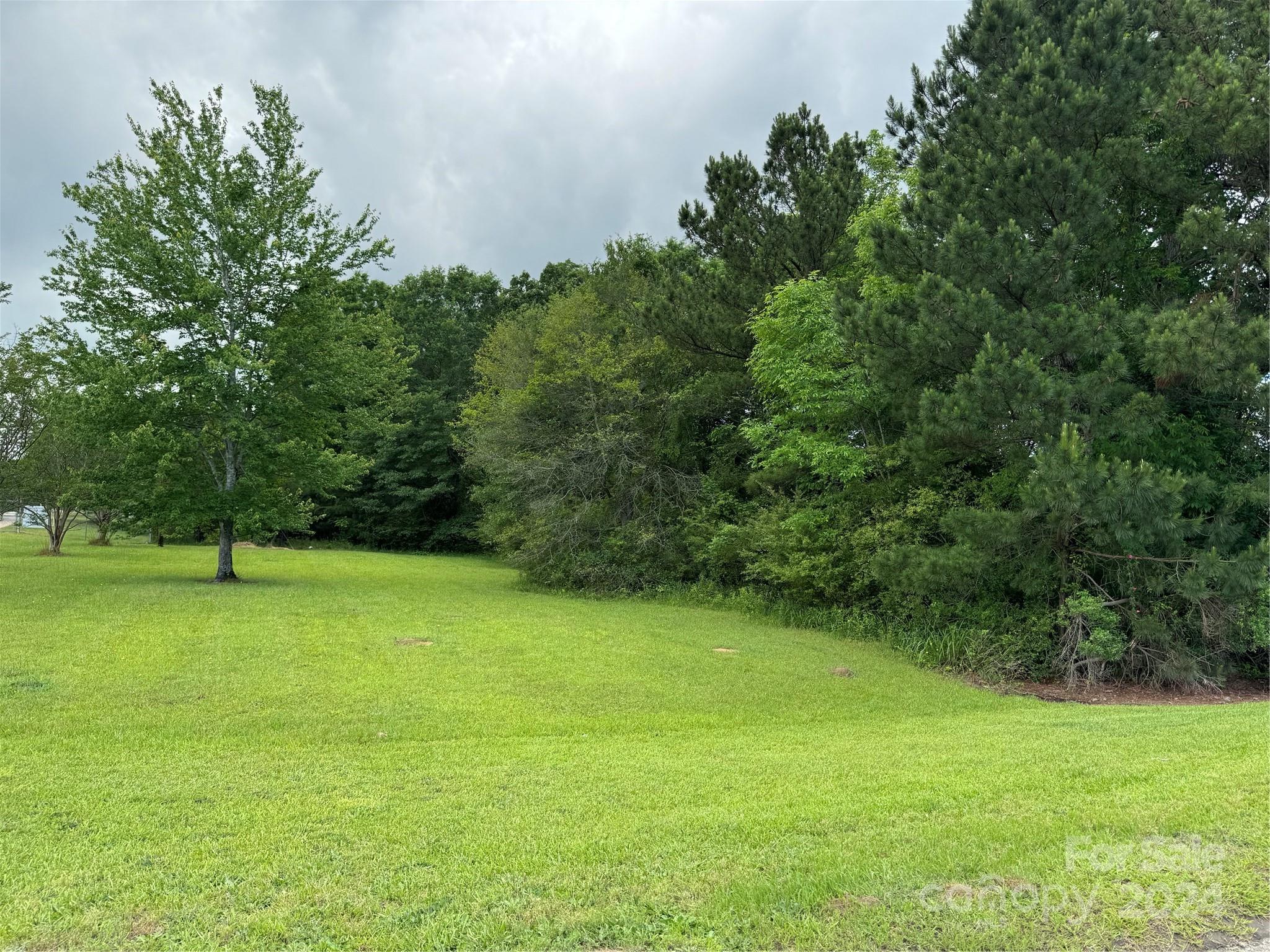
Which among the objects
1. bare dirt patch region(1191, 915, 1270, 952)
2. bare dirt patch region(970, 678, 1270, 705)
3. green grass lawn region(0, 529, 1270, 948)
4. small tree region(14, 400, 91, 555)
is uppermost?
small tree region(14, 400, 91, 555)

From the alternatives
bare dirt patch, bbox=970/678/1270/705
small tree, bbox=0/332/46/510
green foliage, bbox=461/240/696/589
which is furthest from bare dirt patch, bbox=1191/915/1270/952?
small tree, bbox=0/332/46/510

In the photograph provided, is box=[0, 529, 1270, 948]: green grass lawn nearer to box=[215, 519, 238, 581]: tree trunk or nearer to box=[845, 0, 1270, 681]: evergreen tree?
box=[845, 0, 1270, 681]: evergreen tree

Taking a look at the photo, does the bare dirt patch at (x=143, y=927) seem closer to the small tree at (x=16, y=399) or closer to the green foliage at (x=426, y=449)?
the small tree at (x=16, y=399)

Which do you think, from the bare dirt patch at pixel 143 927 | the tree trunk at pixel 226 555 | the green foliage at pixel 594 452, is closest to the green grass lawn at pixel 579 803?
the bare dirt patch at pixel 143 927

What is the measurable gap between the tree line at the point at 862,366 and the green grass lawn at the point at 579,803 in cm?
279

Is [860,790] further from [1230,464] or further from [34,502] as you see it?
[34,502]

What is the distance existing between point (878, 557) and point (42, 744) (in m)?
11.0

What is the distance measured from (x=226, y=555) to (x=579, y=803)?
16.3m

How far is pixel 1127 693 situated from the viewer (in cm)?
1122

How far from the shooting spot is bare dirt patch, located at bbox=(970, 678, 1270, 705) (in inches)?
422

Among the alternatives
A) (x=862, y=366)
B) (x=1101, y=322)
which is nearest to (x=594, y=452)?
(x=862, y=366)

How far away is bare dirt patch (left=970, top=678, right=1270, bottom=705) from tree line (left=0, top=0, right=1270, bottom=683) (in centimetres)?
30

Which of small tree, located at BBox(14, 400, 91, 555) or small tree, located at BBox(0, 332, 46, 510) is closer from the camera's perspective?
small tree, located at BBox(0, 332, 46, 510)

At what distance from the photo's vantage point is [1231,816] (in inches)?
169
